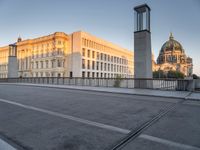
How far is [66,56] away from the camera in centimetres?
4712

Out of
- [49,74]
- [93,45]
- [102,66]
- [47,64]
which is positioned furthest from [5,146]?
[102,66]

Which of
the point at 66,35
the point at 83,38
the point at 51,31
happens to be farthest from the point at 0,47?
the point at 83,38

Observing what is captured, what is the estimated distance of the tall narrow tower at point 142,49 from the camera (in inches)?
492

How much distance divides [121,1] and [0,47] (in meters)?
69.5

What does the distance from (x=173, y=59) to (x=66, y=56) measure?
82498 mm

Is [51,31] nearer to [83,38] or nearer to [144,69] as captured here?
[83,38]

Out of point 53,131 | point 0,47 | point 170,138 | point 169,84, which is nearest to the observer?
point 170,138

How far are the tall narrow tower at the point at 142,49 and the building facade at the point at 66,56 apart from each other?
3223 centimetres

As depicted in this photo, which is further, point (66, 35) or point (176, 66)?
point (176, 66)

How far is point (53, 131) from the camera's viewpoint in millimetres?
3129

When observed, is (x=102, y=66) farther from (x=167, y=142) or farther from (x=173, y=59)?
(x=173, y=59)

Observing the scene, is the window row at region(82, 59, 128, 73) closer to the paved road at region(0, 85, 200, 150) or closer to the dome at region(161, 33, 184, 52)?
the paved road at region(0, 85, 200, 150)

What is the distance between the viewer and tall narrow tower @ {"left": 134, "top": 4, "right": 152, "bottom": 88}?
12484 millimetres

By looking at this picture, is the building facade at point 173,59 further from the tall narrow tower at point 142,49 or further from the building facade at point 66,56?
the tall narrow tower at point 142,49
